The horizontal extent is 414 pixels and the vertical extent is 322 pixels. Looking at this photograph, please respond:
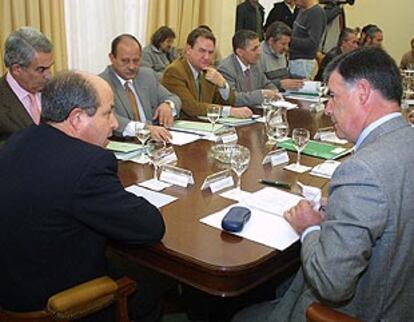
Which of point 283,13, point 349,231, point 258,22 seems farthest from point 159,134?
point 283,13

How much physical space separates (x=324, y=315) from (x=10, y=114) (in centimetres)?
188

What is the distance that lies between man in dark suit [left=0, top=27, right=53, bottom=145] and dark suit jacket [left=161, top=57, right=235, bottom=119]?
1.04 m

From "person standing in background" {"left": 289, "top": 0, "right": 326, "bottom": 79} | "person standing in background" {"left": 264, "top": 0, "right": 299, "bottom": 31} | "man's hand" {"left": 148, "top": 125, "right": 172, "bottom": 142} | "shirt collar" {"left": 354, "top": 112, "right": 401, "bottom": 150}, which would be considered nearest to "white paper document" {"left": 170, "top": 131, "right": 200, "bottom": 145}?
"man's hand" {"left": 148, "top": 125, "right": 172, "bottom": 142}

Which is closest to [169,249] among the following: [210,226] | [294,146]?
[210,226]

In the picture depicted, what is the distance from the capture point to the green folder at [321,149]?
244 centimetres

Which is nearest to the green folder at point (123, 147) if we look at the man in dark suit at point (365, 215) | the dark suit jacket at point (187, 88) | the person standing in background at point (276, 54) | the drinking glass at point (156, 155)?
the drinking glass at point (156, 155)

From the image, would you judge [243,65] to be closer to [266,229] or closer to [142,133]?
[142,133]

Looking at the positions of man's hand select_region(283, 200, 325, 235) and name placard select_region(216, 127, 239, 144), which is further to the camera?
name placard select_region(216, 127, 239, 144)

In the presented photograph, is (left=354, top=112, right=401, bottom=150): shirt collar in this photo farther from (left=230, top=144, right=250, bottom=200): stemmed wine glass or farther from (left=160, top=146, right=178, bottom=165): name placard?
(left=160, top=146, right=178, bottom=165): name placard

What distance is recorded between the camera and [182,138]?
2.66 m

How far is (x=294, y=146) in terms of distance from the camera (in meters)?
2.50

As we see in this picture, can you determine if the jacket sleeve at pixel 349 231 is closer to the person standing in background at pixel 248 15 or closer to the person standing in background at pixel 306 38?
the person standing in background at pixel 306 38

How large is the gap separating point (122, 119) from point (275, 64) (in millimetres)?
2460

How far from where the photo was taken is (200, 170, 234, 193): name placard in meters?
1.94
